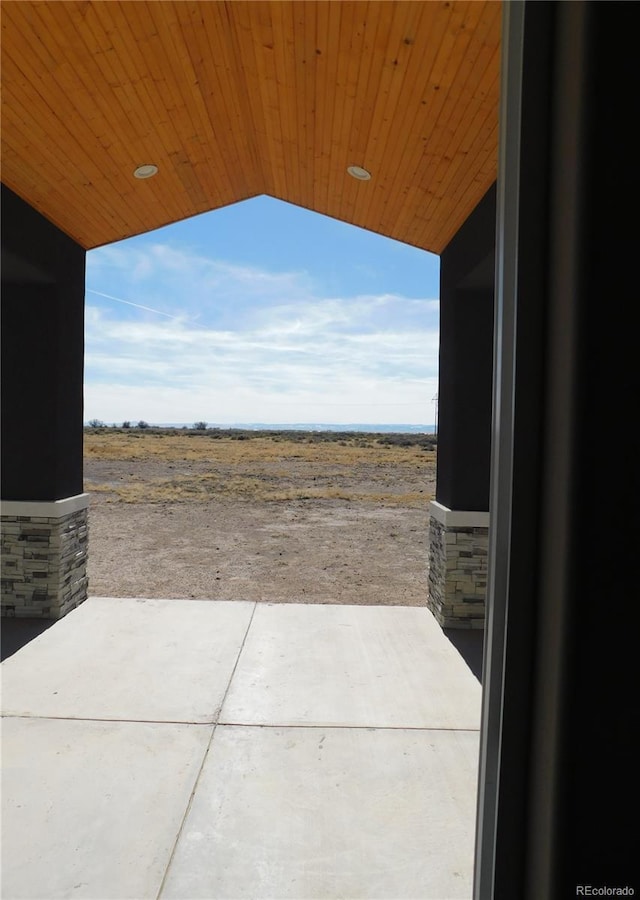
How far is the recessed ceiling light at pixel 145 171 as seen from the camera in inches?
161

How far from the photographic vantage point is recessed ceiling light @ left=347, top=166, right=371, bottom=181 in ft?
13.4

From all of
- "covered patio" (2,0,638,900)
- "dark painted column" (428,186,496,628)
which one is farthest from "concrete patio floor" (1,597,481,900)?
"dark painted column" (428,186,496,628)

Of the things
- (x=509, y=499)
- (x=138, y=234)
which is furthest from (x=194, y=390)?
(x=509, y=499)

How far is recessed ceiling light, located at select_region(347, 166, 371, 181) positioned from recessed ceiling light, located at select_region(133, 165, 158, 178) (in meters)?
1.38

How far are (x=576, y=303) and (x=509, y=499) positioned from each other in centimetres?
35

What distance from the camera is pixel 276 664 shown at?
3967 millimetres

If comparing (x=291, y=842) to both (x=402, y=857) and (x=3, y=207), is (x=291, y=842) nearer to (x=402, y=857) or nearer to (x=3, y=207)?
(x=402, y=857)

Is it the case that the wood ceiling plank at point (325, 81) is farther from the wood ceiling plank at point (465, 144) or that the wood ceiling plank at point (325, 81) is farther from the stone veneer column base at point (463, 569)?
the stone veneer column base at point (463, 569)

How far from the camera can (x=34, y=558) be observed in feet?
15.4

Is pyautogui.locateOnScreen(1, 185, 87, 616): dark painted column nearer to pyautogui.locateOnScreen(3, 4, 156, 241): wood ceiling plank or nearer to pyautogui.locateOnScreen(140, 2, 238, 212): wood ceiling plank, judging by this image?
pyautogui.locateOnScreen(3, 4, 156, 241): wood ceiling plank

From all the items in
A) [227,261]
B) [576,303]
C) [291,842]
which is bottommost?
[291,842]

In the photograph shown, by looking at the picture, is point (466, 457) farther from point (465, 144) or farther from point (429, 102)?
point (429, 102)

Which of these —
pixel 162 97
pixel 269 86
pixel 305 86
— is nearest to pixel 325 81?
pixel 305 86

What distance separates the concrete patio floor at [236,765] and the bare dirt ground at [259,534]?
202cm
